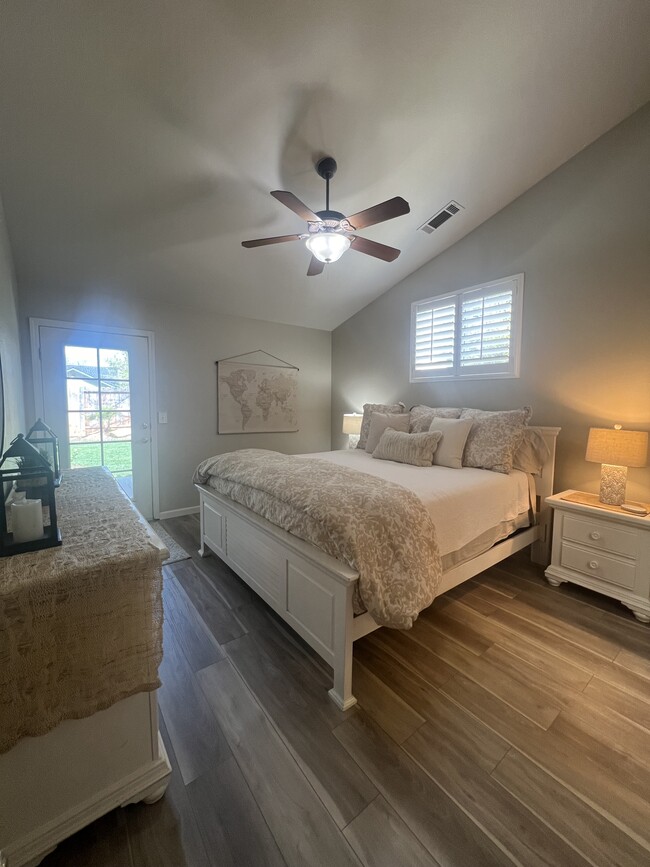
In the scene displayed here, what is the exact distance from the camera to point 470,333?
3.44 metres

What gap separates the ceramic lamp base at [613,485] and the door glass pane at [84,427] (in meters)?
4.26

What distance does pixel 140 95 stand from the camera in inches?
72.7

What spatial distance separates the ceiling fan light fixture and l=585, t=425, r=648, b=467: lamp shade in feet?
6.90

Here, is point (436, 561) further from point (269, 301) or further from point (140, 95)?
point (269, 301)

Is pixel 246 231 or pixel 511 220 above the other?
pixel 511 220

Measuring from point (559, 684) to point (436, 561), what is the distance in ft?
2.64

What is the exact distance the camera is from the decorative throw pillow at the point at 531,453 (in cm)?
272

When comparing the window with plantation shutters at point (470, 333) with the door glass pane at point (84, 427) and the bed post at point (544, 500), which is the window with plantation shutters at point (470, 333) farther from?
the door glass pane at point (84, 427)

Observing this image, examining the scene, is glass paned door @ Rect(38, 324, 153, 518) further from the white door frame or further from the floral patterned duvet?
the floral patterned duvet

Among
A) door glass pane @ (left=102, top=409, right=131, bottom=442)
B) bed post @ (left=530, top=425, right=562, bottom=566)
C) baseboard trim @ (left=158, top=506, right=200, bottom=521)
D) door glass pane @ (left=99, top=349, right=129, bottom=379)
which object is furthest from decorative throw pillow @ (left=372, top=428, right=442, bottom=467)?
door glass pane @ (left=99, top=349, right=129, bottom=379)

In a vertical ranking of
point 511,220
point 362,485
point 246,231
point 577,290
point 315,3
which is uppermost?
point 315,3

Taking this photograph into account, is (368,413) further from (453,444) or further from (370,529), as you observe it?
(370,529)

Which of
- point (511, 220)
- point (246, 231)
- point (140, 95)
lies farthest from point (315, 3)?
point (511, 220)

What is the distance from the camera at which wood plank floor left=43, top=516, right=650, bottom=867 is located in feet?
3.46
